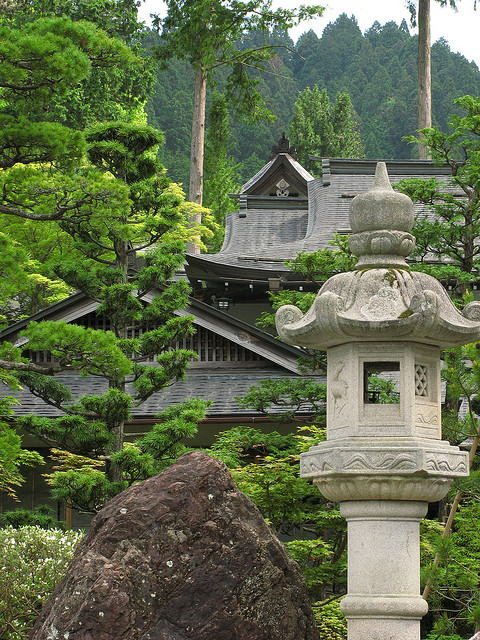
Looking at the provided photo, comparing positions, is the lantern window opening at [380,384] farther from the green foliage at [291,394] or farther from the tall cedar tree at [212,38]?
the tall cedar tree at [212,38]

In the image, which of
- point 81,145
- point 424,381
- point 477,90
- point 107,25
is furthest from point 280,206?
point 477,90

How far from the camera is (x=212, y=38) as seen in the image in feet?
83.7

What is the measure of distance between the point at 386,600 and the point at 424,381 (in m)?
1.70

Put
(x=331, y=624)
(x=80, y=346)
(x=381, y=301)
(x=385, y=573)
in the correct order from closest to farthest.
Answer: (x=385, y=573) → (x=381, y=301) → (x=331, y=624) → (x=80, y=346)

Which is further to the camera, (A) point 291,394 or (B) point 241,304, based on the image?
(B) point 241,304

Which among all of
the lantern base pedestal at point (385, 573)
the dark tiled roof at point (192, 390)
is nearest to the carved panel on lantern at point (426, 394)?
the lantern base pedestal at point (385, 573)

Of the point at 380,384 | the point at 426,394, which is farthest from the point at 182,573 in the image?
the point at 380,384

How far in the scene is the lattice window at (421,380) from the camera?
23.1 ft

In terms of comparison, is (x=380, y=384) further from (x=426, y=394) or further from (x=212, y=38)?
(x=212, y=38)

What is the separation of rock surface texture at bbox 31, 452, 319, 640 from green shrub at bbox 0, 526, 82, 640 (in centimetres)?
245

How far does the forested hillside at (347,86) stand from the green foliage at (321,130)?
7289 mm

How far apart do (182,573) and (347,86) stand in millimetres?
69681

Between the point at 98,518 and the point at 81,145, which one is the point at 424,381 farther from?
the point at 81,145

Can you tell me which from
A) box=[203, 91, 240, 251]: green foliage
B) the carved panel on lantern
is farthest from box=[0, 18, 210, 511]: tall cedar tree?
box=[203, 91, 240, 251]: green foliage
